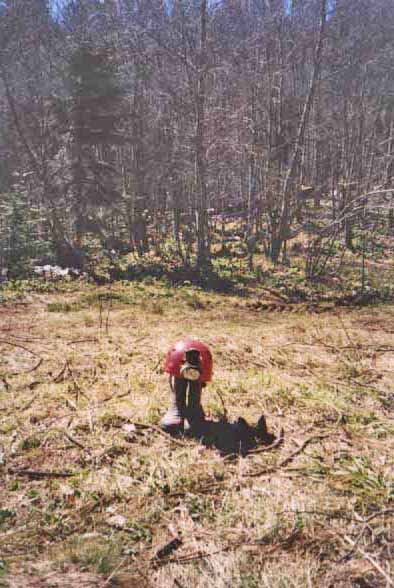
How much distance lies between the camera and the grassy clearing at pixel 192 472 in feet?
6.73

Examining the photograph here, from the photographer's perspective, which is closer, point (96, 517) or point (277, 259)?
point (96, 517)

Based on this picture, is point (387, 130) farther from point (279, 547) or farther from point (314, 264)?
point (279, 547)

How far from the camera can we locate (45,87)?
52.7ft

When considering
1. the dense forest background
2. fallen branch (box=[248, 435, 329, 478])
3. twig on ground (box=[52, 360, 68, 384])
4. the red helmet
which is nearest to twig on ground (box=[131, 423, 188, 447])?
the red helmet

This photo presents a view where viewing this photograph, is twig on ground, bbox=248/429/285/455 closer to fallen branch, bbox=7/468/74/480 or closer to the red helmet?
the red helmet

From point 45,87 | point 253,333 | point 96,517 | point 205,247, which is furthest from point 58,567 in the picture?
point 45,87

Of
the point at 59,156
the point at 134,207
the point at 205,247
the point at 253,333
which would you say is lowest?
the point at 253,333

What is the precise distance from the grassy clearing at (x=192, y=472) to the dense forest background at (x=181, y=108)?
6.13 m

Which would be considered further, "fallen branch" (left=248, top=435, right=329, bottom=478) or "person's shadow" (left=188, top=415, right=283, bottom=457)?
"person's shadow" (left=188, top=415, right=283, bottom=457)

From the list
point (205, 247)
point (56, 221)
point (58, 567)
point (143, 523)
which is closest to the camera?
point (58, 567)

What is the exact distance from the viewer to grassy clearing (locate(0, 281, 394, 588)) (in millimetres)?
2053

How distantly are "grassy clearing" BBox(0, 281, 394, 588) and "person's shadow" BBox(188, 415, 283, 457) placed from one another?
87 millimetres

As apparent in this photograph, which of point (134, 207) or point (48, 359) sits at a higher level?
point (134, 207)

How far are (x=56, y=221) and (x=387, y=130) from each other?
1958 cm
